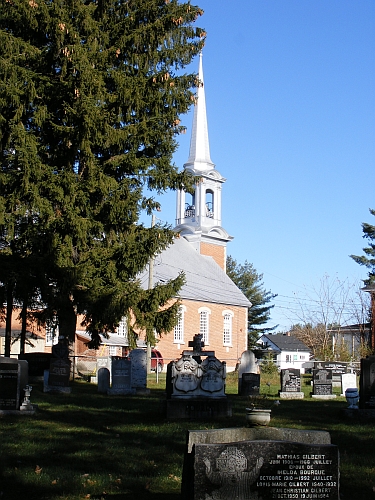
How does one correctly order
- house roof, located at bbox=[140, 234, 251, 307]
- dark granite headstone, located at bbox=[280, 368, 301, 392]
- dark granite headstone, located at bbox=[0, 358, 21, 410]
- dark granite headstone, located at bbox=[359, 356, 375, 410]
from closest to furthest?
dark granite headstone, located at bbox=[0, 358, 21, 410], dark granite headstone, located at bbox=[359, 356, 375, 410], dark granite headstone, located at bbox=[280, 368, 301, 392], house roof, located at bbox=[140, 234, 251, 307]

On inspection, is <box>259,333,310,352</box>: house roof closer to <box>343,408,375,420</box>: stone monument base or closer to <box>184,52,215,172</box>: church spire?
<box>184,52,215,172</box>: church spire

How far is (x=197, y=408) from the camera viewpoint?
14.4 metres

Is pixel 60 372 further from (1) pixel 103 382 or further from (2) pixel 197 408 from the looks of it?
(2) pixel 197 408

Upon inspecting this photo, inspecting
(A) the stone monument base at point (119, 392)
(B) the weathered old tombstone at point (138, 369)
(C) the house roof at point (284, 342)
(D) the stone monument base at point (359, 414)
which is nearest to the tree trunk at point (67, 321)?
(B) the weathered old tombstone at point (138, 369)

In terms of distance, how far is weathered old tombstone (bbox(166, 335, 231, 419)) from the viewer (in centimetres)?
1434

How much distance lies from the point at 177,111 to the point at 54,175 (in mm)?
4849

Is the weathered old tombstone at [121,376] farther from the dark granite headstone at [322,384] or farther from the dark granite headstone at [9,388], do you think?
the dark granite headstone at [9,388]

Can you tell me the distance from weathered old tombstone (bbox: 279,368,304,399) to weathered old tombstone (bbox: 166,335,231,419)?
26.3 feet

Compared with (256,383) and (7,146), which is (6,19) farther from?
(256,383)

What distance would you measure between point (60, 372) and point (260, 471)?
15.4 m

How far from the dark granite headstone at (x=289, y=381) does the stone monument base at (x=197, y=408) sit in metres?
8.39

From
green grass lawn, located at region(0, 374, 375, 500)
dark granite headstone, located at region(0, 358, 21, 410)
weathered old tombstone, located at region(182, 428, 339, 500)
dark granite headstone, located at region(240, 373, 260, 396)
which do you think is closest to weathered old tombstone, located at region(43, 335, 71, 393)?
green grass lawn, located at region(0, 374, 375, 500)

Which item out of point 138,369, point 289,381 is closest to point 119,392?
point 138,369

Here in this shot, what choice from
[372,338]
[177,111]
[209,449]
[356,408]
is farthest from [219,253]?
[209,449]
